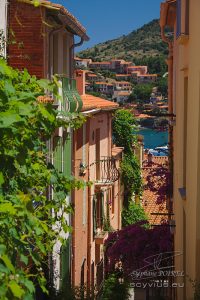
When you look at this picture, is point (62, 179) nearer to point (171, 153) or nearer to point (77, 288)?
point (77, 288)

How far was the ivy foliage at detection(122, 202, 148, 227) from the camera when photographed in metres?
27.0

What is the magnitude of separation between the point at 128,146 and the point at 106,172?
5180mm

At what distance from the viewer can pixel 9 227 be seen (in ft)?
13.9

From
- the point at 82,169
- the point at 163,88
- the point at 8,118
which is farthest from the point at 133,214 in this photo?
the point at 163,88

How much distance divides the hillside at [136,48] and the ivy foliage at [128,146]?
102857 mm

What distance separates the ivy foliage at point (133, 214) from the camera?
88.7ft

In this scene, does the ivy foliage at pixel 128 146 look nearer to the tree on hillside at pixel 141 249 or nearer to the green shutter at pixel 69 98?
the green shutter at pixel 69 98

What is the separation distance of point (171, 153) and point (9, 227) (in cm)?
1199

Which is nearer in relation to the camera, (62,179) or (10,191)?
(10,191)

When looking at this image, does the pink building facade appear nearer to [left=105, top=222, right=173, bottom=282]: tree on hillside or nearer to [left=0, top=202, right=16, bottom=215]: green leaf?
[left=105, top=222, right=173, bottom=282]: tree on hillside

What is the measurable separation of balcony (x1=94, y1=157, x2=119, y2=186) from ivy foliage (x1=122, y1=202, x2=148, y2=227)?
210 inches

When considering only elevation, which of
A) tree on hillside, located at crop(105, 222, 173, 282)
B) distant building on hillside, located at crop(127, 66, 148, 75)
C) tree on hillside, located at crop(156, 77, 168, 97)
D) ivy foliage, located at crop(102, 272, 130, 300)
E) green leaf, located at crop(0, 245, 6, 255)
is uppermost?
green leaf, located at crop(0, 245, 6, 255)

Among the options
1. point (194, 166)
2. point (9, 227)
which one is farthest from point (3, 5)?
point (9, 227)

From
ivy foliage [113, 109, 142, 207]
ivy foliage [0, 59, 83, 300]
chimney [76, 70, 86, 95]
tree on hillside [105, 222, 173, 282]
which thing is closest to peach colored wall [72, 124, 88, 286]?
chimney [76, 70, 86, 95]
